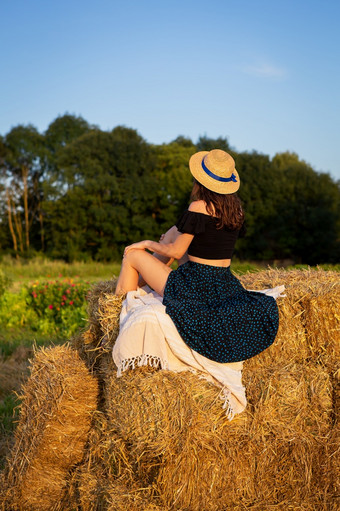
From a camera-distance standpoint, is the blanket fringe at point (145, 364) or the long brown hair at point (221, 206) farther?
the long brown hair at point (221, 206)

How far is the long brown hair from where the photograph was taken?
4.03 metres

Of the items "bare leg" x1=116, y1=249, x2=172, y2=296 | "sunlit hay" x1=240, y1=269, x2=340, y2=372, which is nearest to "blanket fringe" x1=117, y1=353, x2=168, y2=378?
"bare leg" x1=116, y1=249, x2=172, y2=296

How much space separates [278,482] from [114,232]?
28327mm

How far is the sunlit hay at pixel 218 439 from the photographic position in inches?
117

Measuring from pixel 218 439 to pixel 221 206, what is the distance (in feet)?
5.99

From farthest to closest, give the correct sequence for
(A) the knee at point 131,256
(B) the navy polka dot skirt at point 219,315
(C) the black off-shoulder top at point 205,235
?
(A) the knee at point 131,256 < (C) the black off-shoulder top at point 205,235 < (B) the navy polka dot skirt at point 219,315

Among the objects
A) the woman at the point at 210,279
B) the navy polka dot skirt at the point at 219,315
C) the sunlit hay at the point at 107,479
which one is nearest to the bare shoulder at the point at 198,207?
the woman at the point at 210,279

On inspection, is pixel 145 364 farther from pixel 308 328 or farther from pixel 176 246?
pixel 308 328

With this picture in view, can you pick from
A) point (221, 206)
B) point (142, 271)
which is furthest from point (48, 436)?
point (221, 206)

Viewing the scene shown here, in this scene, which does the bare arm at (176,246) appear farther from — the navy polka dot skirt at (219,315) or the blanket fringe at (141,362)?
the blanket fringe at (141,362)

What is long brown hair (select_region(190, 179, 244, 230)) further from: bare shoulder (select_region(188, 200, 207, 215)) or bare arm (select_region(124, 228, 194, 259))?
bare arm (select_region(124, 228, 194, 259))

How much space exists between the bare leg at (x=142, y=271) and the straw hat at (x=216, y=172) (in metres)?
0.76

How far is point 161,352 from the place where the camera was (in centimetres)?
338

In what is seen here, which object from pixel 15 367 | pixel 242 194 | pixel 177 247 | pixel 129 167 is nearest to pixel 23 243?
pixel 129 167
